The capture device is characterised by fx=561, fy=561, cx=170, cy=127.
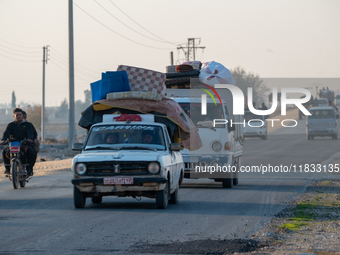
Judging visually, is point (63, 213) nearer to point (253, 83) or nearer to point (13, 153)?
point (13, 153)

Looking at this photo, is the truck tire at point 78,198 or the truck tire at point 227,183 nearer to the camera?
the truck tire at point 78,198

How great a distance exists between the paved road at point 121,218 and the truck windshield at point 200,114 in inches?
69.8

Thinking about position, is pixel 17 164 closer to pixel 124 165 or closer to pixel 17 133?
pixel 17 133

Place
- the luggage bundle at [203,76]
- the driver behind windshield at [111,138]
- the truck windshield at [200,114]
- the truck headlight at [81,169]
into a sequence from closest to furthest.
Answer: the truck headlight at [81,169], the driver behind windshield at [111,138], the truck windshield at [200,114], the luggage bundle at [203,76]

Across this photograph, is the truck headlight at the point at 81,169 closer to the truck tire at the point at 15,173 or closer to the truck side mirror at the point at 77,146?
the truck side mirror at the point at 77,146

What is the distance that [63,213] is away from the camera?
31.3 feet

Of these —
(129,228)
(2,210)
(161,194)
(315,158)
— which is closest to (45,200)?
(2,210)

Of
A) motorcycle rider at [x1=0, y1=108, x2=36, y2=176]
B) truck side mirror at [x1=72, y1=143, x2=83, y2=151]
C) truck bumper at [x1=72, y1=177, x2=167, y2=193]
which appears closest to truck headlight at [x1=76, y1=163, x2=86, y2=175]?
truck bumper at [x1=72, y1=177, x2=167, y2=193]

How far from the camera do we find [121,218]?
8.97 m

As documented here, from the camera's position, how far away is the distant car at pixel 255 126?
1767 inches

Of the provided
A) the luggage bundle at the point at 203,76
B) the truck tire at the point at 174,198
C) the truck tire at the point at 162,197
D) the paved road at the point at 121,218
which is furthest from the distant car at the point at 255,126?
the truck tire at the point at 162,197

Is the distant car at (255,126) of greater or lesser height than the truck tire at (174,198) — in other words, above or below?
above

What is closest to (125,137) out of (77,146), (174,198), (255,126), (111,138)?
(111,138)

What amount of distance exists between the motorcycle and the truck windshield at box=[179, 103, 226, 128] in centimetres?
434
